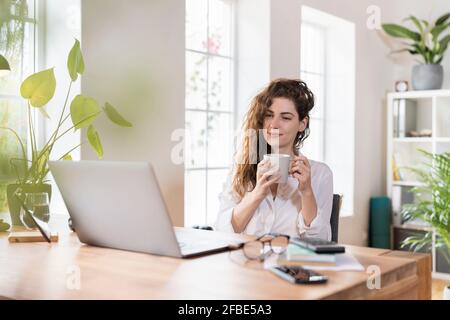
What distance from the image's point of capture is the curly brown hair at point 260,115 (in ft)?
7.68

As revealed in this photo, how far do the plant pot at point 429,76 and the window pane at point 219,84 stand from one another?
6.19ft

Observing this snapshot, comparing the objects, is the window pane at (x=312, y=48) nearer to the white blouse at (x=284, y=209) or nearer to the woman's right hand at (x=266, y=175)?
the white blouse at (x=284, y=209)

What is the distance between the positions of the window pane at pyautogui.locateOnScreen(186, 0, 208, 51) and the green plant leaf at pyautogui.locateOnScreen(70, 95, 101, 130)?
1.55 meters

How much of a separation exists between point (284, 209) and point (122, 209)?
3.24ft

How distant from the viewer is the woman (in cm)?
213

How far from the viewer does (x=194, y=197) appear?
3738 mm

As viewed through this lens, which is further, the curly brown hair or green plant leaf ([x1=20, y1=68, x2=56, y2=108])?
the curly brown hair

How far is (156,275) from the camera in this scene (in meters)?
1.17

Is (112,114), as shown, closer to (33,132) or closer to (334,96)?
(33,132)

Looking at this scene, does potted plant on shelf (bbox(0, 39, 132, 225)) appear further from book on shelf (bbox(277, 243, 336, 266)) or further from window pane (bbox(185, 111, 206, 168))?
window pane (bbox(185, 111, 206, 168))

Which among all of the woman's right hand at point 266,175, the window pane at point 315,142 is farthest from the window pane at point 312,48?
the woman's right hand at point 266,175

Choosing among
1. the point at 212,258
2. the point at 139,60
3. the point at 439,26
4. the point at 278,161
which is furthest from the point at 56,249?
the point at 439,26

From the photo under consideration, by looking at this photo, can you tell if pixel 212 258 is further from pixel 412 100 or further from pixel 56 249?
pixel 412 100

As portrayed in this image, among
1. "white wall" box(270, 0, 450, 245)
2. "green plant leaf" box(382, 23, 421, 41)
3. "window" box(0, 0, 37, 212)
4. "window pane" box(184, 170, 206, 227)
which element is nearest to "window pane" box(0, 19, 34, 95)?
"window" box(0, 0, 37, 212)
